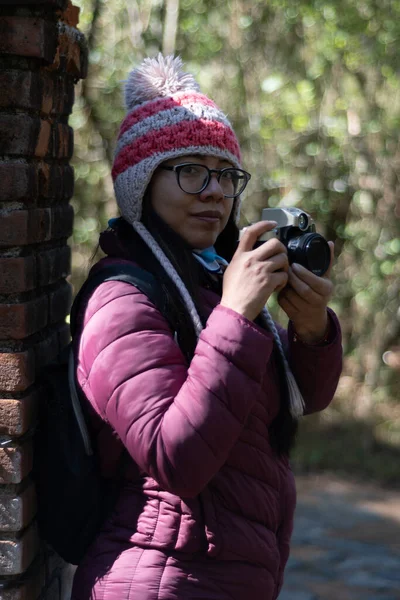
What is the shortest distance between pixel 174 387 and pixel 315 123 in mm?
5418

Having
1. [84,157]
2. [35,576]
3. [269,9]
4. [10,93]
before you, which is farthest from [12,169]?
[269,9]

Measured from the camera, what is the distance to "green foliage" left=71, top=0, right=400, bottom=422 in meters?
6.46

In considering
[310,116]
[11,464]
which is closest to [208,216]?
[11,464]

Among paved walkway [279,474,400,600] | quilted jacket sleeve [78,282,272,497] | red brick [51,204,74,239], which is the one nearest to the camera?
quilted jacket sleeve [78,282,272,497]

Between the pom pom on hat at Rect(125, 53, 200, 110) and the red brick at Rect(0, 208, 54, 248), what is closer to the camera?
the red brick at Rect(0, 208, 54, 248)

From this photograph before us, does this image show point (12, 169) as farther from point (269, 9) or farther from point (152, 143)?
point (269, 9)

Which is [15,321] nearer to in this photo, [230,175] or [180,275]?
[180,275]

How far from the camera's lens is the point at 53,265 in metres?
2.38

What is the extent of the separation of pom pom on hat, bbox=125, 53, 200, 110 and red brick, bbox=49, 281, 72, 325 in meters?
0.54

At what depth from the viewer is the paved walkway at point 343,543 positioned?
14.1ft

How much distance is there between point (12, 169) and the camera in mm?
2061

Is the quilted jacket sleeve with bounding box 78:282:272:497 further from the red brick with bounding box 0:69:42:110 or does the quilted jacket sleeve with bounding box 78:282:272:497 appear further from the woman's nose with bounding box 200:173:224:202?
the red brick with bounding box 0:69:42:110

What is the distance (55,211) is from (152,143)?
35 centimetres

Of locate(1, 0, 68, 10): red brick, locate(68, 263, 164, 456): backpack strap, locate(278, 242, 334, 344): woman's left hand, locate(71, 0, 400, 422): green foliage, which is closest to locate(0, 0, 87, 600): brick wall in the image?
locate(1, 0, 68, 10): red brick
